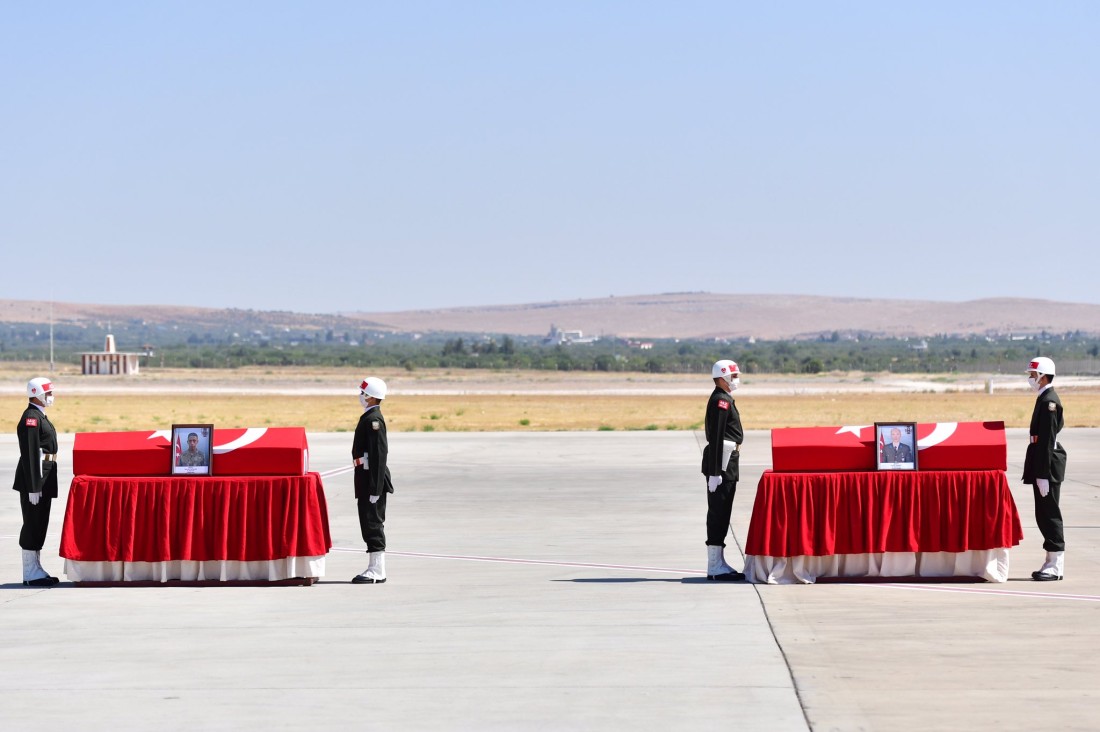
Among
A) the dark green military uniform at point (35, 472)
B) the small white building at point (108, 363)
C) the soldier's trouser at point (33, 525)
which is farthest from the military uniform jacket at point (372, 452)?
the small white building at point (108, 363)

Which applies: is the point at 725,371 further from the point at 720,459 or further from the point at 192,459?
the point at 192,459

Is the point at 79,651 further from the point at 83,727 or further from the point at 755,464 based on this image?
the point at 755,464

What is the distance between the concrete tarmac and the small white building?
104m

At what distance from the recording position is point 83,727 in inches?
327

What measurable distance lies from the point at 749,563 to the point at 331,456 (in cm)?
→ 1848

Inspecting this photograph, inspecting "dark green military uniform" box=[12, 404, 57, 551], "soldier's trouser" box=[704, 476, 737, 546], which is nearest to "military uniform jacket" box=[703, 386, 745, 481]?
"soldier's trouser" box=[704, 476, 737, 546]

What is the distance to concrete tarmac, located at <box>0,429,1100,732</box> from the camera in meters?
8.53

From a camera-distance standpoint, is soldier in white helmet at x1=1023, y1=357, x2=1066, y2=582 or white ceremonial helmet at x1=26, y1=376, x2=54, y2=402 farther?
white ceremonial helmet at x1=26, y1=376, x2=54, y2=402

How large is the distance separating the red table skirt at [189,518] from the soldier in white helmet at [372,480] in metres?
0.41

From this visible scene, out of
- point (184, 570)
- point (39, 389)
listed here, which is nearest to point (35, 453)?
point (39, 389)

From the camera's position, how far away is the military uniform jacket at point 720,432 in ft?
43.9

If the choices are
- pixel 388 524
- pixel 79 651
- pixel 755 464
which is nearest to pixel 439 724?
pixel 79 651

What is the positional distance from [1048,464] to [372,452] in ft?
19.7

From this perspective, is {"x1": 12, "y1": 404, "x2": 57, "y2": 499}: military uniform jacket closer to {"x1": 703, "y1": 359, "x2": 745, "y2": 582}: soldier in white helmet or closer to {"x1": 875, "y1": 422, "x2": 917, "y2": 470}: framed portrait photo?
{"x1": 703, "y1": 359, "x2": 745, "y2": 582}: soldier in white helmet
